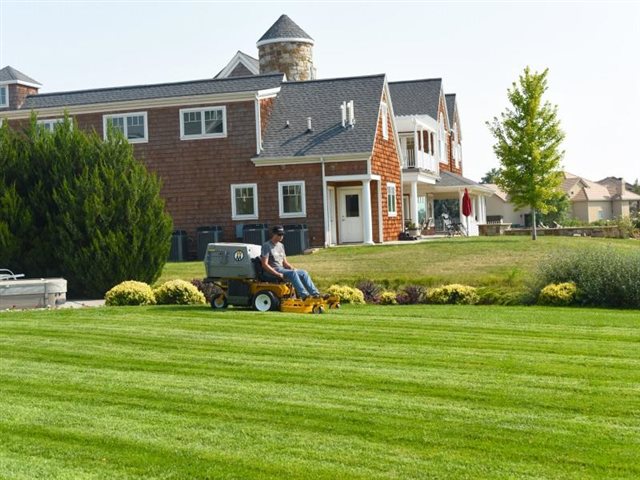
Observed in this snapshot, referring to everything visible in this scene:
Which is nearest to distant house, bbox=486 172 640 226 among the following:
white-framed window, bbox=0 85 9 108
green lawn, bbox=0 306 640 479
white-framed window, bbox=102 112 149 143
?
white-framed window, bbox=0 85 9 108

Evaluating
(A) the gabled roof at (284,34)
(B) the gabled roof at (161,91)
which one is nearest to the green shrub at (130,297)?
(B) the gabled roof at (161,91)

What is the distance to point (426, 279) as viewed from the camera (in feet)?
73.5

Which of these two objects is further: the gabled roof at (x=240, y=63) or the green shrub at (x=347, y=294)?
the gabled roof at (x=240, y=63)

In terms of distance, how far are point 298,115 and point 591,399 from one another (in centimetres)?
2778

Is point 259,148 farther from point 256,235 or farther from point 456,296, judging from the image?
point 456,296

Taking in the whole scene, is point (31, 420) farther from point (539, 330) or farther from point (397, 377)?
point (539, 330)

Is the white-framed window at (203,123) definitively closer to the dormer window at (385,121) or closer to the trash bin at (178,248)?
the trash bin at (178,248)

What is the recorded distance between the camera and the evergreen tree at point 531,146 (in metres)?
37.4

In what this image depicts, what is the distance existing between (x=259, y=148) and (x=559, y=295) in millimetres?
18274

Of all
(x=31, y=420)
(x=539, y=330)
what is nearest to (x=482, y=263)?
(x=539, y=330)

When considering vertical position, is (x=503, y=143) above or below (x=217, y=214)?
above

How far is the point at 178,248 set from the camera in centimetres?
3375

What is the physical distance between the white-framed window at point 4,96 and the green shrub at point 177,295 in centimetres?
3261

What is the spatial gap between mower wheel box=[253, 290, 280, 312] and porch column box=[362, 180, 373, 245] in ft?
56.0
